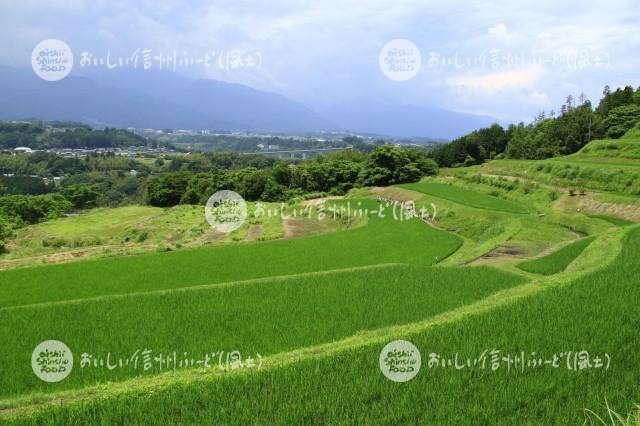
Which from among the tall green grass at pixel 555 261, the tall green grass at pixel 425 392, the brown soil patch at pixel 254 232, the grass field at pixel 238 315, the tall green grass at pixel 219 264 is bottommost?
the brown soil patch at pixel 254 232

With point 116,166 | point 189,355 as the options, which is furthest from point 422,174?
point 116,166

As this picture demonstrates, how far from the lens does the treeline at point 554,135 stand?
178ft

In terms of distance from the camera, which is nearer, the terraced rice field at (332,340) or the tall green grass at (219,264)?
the terraced rice field at (332,340)

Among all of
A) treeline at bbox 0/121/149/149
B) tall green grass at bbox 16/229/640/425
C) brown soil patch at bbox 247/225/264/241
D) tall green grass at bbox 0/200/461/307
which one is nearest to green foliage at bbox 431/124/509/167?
brown soil patch at bbox 247/225/264/241

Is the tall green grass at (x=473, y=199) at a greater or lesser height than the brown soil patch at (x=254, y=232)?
greater

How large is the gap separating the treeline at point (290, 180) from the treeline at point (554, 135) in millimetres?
12175

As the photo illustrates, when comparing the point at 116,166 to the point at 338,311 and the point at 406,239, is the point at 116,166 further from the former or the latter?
the point at 338,311

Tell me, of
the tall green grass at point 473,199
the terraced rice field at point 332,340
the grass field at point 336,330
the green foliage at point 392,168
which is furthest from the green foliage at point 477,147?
the terraced rice field at point 332,340

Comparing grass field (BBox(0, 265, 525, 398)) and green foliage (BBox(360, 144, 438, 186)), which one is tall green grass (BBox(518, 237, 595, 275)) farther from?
green foliage (BBox(360, 144, 438, 186))

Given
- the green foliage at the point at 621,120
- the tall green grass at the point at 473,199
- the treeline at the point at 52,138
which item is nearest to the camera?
the tall green grass at the point at 473,199

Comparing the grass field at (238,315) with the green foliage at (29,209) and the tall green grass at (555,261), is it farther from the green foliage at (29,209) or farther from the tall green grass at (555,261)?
the green foliage at (29,209)

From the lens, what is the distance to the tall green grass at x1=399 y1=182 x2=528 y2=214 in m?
28.1

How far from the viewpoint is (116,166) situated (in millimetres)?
108750

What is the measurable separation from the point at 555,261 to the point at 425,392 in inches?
411
